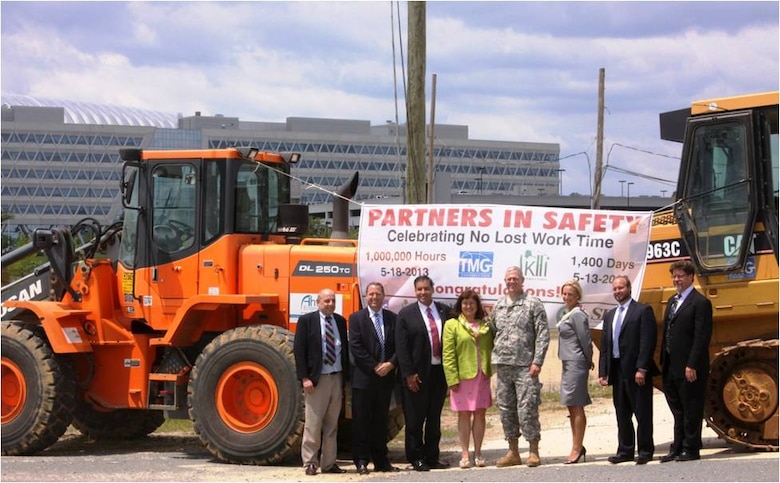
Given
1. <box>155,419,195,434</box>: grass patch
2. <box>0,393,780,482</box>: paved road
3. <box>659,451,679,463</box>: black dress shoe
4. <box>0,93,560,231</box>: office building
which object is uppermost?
<box>0,93,560,231</box>: office building

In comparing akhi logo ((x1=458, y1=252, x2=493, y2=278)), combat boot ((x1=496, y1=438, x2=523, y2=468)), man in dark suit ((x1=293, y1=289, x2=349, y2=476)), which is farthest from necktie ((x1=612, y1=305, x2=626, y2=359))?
man in dark suit ((x1=293, y1=289, x2=349, y2=476))

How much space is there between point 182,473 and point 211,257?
2.41 metres

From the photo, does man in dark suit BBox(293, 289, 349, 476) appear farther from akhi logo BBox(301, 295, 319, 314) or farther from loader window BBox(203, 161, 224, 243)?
loader window BBox(203, 161, 224, 243)

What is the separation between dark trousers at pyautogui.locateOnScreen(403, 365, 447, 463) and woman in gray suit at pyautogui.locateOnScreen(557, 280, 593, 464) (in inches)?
48.2

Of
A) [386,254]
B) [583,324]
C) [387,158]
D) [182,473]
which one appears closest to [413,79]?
[386,254]

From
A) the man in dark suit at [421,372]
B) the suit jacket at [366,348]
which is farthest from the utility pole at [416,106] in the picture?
the suit jacket at [366,348]

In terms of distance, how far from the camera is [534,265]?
12.3 m

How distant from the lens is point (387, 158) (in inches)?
5207

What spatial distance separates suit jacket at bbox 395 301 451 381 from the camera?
11828mm

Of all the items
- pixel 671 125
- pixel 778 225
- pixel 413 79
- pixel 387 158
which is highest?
pixel 387 158

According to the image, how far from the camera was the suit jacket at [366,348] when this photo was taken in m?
12.0

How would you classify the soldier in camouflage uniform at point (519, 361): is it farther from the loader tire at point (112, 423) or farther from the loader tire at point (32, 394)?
the loader tire at point (112, 423)

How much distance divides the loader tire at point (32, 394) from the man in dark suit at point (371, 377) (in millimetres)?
3467

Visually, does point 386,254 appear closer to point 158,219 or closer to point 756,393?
point 158,219
